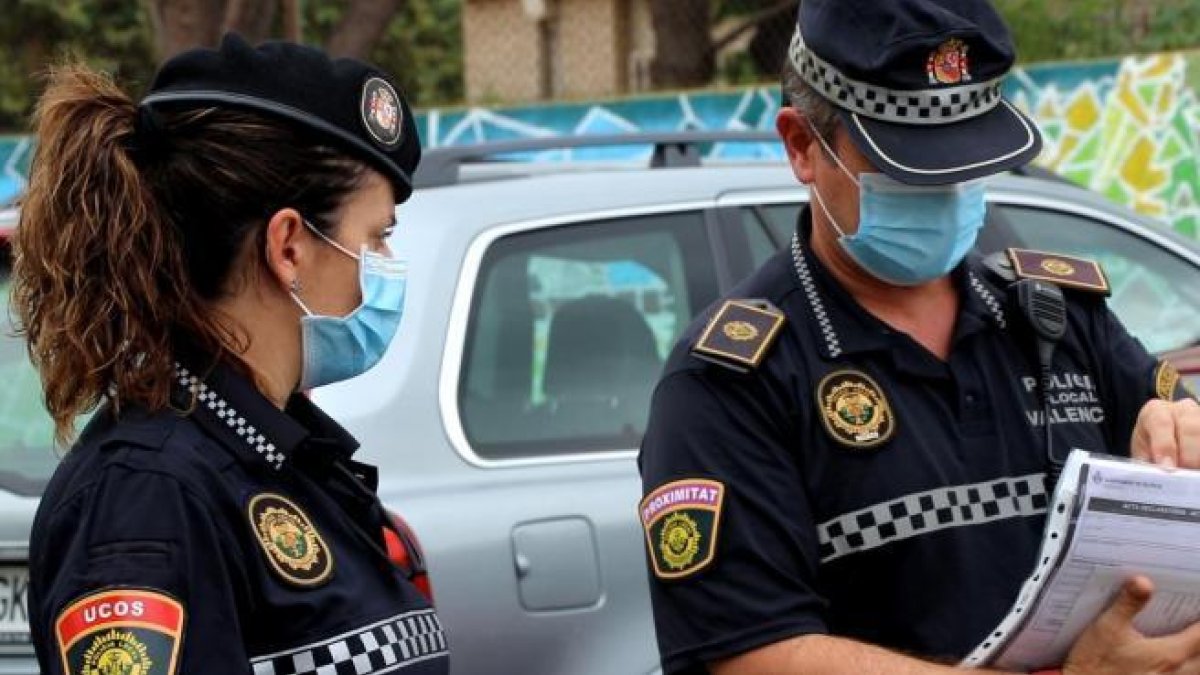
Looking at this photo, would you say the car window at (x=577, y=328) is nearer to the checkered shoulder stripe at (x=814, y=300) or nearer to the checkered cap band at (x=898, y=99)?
the checkered shoulder stripe at (x=814, y=300)

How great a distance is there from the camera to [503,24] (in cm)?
1897

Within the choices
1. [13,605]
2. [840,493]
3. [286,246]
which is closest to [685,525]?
[840,493]

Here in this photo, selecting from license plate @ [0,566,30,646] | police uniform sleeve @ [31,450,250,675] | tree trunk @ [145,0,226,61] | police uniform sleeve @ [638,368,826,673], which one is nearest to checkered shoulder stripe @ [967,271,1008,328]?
police uniform sleeve @ [638,368,826,673]

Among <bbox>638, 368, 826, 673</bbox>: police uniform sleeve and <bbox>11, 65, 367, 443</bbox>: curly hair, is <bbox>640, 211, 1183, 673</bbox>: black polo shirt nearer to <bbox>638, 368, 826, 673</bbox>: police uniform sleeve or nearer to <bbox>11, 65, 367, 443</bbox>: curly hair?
<bbox>638, 368, 826, 673</bbox>: police uniform sleeve

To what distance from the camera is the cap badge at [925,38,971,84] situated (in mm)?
2303

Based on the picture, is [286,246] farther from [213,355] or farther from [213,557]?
[213,557]

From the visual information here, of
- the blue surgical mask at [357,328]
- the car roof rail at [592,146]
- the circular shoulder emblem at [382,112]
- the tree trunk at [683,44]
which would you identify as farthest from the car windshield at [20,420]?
the tree trunk at [683,44]

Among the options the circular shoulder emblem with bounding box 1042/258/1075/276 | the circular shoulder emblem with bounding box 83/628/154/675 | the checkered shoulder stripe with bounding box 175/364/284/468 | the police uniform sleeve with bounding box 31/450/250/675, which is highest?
the circular shoulder emblem with bounding box 1042/258/1075/276

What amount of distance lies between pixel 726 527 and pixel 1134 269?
2.88 metres

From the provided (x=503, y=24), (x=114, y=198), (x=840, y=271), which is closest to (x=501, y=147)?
(x=840, y=271)

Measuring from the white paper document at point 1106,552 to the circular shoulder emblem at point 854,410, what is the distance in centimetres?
24

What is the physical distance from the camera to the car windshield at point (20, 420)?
3.83m

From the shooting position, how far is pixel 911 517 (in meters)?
2.21

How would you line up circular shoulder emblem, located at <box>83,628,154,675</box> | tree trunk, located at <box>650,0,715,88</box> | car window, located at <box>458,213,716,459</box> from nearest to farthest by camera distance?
circular shoulder emblem, located at <box>83,628,154,675</box>, car window, located at <box>458,213,716,459</box>, tree trunk, located at <box>650,0,715,88</box>
